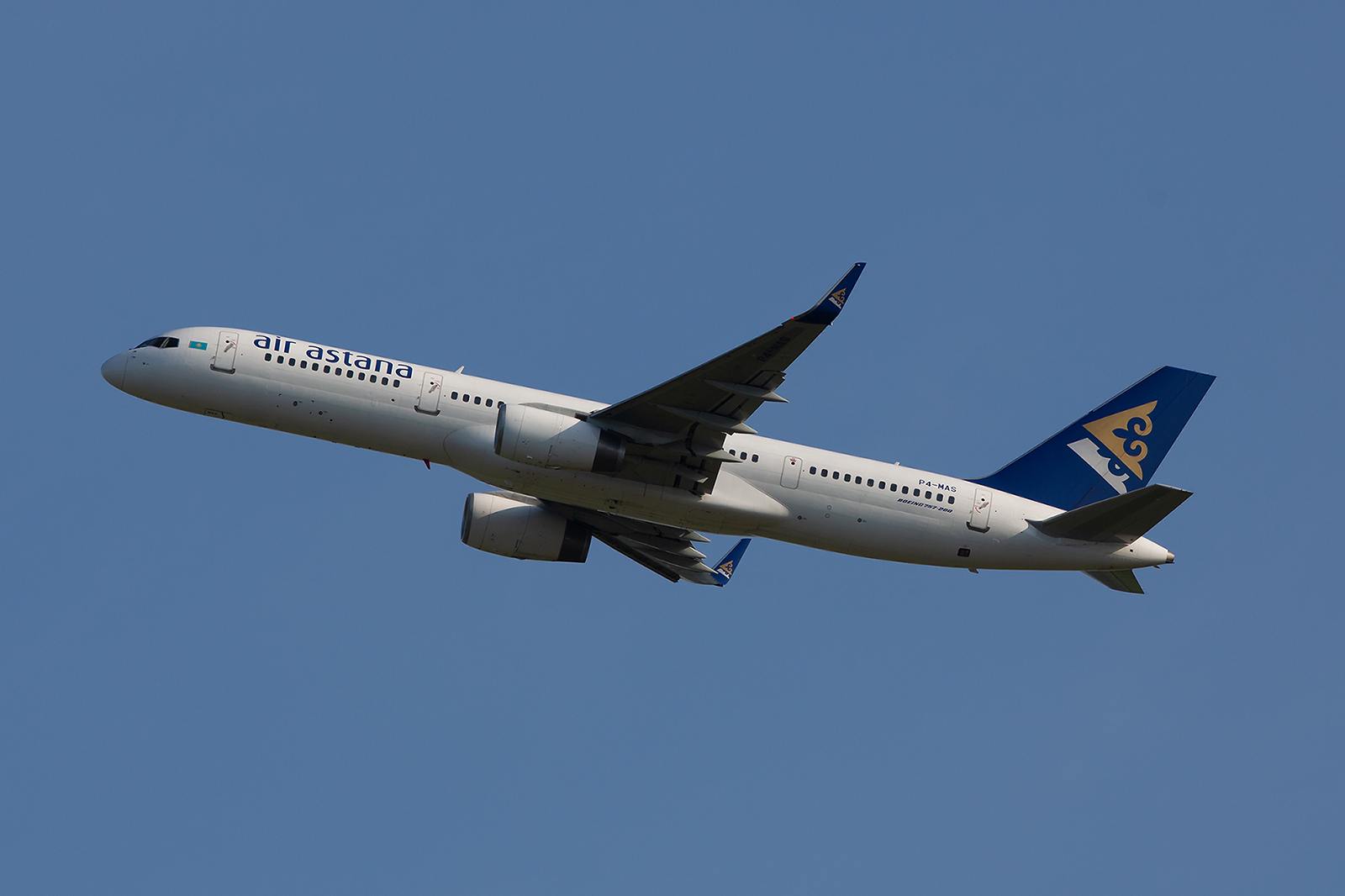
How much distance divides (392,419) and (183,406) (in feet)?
20.9

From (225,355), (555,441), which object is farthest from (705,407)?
(225,355)

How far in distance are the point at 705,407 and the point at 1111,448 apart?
15.0m

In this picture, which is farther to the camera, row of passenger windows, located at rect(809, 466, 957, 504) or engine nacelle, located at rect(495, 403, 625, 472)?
row of passenger windows, located at rect(809, 466, 957, 504)

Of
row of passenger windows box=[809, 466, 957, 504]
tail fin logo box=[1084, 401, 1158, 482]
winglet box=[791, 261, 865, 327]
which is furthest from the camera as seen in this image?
tail fin logo box=[1084, 401, 1158, 482]

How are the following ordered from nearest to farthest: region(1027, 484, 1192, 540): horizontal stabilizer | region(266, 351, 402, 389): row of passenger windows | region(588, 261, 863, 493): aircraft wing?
region(588, 261, 863, 493): aircraft wing < region(1027, 484, 1192, 540): horizontal stabilizer < region(266, 351, 402, 389): row of passenger windows

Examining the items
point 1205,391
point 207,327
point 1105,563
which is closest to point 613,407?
point 207,327

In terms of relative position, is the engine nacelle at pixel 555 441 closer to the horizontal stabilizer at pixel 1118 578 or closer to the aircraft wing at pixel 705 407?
the aircraft wing at pixel 705 407

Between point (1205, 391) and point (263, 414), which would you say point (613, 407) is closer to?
point (263, 414)

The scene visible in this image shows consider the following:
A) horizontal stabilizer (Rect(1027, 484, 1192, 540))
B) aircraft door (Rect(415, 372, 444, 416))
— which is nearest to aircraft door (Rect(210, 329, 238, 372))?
aircraft door (Rect(415, 372, 444, 416))

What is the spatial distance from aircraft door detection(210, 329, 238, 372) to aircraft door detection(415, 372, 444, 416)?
544 centimetres

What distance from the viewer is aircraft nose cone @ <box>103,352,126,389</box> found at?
36.6 m

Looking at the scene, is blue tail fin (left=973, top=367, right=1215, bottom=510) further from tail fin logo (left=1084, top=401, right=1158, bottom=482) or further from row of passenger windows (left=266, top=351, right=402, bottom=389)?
row of passenger windows (left=266, top=351, right=402, bottom=389)

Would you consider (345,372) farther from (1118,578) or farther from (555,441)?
(1118,578)

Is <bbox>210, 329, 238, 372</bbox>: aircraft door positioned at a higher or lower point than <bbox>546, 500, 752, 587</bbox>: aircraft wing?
higher
